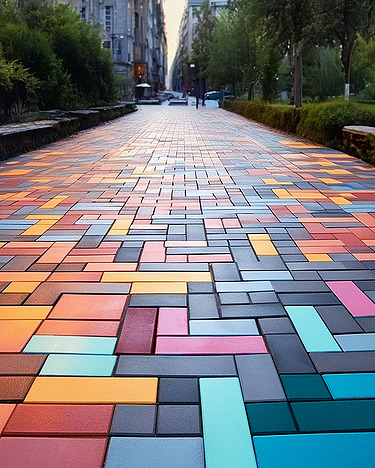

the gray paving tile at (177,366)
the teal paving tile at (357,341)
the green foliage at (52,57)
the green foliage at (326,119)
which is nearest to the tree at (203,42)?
the green foliage at (52,57)

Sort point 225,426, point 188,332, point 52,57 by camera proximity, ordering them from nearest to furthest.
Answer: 1. point 225,426
2. point 188,332
3. point 52,57

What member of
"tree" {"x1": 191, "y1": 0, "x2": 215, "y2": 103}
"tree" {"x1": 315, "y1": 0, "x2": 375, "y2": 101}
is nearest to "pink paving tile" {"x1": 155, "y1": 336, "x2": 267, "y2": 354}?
"tree" {"x1": 315, "y1": 0, "x2": 375, "y2": 101}

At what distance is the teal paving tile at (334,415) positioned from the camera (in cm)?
155

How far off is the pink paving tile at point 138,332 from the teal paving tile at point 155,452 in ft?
1.75

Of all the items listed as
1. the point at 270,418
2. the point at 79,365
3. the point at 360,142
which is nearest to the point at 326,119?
the point at 360,142

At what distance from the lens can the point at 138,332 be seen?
217 centimetres

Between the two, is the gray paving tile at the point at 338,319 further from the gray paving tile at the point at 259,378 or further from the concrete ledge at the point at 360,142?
the concrete ledge at the point at 360,142

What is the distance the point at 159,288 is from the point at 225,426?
3.76ft

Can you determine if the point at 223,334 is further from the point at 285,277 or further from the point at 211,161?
the point at 211,161

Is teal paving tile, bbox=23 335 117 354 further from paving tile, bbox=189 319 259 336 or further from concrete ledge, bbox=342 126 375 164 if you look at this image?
concrete ledge, bbox=342 126 375 164

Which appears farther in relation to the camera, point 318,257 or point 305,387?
point 318,257

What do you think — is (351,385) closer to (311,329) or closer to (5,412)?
(311,329)

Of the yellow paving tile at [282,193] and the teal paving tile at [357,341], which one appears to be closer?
the teal paving tile at [357,341]

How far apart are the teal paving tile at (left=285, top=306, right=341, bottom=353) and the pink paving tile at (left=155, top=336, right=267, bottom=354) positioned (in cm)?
18
